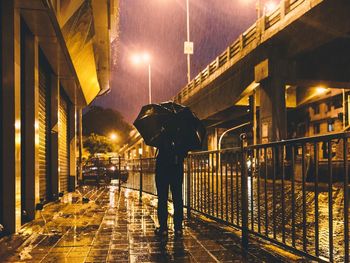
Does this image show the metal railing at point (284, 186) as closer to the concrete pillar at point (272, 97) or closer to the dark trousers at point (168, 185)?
the dark trousers at point (168, 185)

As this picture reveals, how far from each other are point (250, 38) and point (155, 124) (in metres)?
18.2

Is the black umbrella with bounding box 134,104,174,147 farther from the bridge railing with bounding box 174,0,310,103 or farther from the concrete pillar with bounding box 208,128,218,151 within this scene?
the concrete pillar with bounding box 208,128,218,151

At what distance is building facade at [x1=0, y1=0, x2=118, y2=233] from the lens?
20.6ft

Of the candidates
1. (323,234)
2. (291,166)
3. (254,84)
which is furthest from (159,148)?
(254,84)

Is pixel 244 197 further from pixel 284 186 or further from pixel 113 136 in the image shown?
pixel 113 136

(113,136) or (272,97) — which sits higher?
(113,136)

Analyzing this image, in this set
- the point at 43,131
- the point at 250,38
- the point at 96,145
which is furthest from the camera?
the point at 96,145

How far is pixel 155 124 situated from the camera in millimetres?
5727

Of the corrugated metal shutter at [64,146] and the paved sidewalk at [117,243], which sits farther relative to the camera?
the corrugated metal shutter at [64,146]

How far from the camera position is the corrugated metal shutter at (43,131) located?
10.1m

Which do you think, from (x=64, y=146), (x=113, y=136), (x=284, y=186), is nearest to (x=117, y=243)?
(x=284, y=186)

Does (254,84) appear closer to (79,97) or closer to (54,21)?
(79,97)

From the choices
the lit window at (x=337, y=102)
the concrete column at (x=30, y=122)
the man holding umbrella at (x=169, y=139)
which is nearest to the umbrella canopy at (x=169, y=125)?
the man holding umbrella at (x=169, y=139)

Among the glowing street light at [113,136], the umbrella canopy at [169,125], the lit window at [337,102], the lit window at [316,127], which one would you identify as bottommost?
the umbrella canopy at [169,125]
